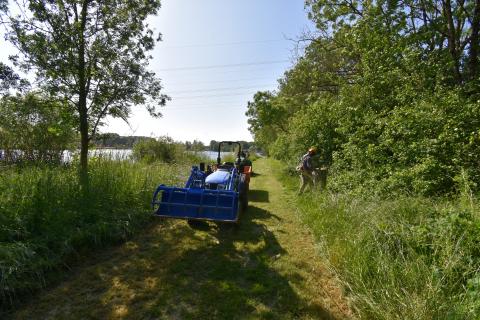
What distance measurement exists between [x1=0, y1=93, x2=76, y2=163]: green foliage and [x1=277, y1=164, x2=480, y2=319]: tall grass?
19.1 feet

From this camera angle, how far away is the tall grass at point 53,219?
3197mm

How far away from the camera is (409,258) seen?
325 cm

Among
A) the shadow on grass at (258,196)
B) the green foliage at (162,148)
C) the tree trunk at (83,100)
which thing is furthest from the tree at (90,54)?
the green foliage at (162,148)

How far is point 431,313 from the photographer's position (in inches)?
94.7

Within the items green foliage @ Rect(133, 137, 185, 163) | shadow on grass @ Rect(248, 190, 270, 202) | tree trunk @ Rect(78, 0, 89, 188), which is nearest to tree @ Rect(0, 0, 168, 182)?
tree trunk @ Rect(78, 0, 89, 188)

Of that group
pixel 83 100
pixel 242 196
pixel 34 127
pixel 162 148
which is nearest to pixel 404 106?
pixel 242 196

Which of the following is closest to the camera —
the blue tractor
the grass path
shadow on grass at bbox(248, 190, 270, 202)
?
the grass path

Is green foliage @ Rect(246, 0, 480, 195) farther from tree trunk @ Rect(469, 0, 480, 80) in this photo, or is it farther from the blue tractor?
the blue tractor

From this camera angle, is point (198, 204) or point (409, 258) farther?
point (198, 204)

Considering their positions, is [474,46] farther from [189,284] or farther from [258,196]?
[189,284]

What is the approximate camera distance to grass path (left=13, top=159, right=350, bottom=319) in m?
3.01

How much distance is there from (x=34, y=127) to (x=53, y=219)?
4182 mm

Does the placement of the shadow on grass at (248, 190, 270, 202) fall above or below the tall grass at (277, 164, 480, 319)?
below

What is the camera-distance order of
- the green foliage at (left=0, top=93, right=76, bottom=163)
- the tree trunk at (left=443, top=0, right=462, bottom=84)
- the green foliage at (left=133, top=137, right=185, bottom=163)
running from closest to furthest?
the green foliage at (left=0, top=93, right=76, bottom=163) < the tree trunk at (left=443, top=0, right=462, bottom=84) < the green foliage at (left=133, top=137, right=185, bottom=163)
